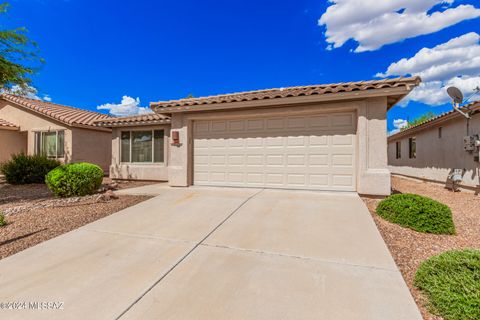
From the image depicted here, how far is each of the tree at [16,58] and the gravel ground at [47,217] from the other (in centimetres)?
441

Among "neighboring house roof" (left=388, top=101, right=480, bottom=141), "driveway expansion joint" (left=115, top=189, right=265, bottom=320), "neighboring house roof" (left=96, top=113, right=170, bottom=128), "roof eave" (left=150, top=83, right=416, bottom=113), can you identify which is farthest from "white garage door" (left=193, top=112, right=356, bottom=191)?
"neighboring house roof" (left=388, top=101, right=480, bottom=141)

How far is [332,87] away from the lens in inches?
272

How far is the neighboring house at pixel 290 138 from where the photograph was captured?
651 centimetres

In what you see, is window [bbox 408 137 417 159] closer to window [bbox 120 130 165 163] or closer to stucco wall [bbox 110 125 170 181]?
stucco wall [bbox 110 125 170 181]

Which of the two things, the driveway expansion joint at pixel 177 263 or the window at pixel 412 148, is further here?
the window at pixel 412 148

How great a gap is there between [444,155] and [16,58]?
17.9m

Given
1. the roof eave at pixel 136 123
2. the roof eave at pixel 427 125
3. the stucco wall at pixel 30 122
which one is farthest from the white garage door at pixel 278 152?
the stucco wall at pixel 30 122

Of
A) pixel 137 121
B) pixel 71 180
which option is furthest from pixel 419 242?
pixel 137 121

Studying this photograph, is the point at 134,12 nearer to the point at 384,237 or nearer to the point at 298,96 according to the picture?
the point at 298,96

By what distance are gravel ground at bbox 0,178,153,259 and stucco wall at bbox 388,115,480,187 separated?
1145cm

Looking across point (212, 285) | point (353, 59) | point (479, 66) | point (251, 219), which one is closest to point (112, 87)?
point (353, 59)

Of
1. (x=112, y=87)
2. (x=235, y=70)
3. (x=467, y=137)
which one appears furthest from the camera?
(x=112, y=87)

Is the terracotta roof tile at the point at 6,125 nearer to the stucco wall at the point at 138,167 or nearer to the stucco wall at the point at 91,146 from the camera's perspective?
the stucco wall at the point at 91,146

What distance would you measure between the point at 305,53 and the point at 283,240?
1598 centimetres
